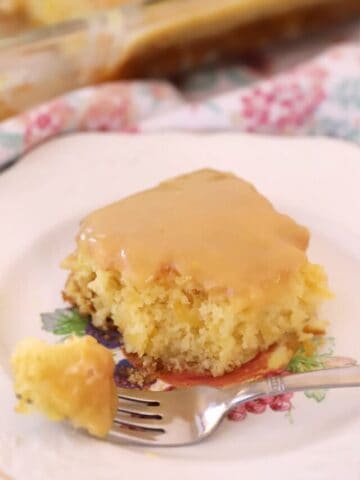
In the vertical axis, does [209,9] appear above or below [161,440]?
above

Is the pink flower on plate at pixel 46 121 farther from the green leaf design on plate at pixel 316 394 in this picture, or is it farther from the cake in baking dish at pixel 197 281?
the green leaf design on plate at pixel 316 394

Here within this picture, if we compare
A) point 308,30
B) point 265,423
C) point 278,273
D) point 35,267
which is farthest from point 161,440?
point 308,30

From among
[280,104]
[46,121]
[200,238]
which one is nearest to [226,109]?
[280,104]

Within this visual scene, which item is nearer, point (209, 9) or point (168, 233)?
point (168, 233)

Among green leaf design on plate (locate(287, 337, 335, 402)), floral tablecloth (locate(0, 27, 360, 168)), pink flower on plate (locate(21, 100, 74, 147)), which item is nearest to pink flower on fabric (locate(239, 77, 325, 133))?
floral tablecloth (locate(0, 27, 360, 168))

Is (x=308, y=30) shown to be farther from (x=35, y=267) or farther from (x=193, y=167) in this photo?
(x=35, y=267)

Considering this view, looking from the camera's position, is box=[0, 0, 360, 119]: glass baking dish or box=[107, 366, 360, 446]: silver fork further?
box=[0, 0, 360, 119]: glass baking dish

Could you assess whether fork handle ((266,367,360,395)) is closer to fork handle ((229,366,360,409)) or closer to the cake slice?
fork handle ((229,366,360,409))

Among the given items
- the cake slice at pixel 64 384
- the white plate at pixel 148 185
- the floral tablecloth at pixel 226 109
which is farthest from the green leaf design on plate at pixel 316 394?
the floral tablecloth at pixel 226 109
